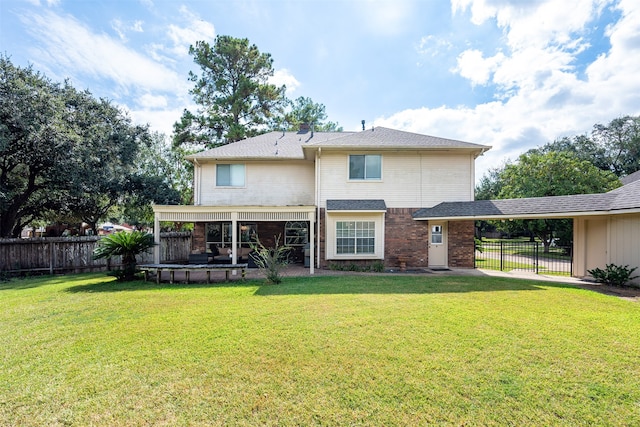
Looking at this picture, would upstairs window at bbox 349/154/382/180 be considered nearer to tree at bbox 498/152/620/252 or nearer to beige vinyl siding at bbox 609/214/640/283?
beige vinyl siding at bbox 609/214/640/283

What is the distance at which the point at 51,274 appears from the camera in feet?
40.0

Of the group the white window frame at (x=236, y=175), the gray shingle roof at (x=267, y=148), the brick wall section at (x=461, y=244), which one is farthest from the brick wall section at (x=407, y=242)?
the white window frame at (x=236, y=175)

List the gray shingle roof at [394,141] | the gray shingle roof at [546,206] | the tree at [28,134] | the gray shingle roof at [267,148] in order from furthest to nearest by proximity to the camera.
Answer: the gray shingle roof at [267,148], the gray shingle roof at [394,141], the tree at [28,134], the gray shingle roof at [546,206]

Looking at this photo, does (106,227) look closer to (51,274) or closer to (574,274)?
(51,274)

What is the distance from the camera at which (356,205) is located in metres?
12.4

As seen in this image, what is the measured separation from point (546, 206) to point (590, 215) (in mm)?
1257

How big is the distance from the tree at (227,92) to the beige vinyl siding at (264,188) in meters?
10.3

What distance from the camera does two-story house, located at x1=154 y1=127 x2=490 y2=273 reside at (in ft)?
41.3

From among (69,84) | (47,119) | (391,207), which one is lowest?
(391,207)

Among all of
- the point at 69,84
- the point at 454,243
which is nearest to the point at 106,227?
the point at 69,84

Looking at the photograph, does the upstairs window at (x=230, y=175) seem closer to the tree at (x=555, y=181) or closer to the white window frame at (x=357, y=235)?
the white window frame at (x=357, y=235)

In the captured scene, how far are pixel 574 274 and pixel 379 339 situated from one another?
11574mm

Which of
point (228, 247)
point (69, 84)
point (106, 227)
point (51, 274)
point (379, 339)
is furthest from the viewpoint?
point (106, 227)

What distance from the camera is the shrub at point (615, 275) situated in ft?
30.3
